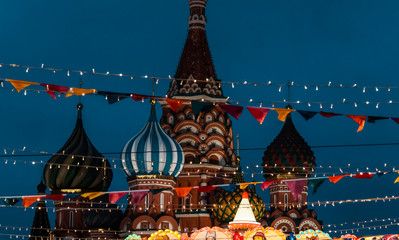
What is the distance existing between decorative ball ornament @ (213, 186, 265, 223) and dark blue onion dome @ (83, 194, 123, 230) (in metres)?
4.10

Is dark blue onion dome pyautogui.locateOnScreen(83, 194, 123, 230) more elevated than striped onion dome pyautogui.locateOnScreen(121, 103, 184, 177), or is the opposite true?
striped onion dome pyautogui.locateOnScreen(121, 103, 184, 177)

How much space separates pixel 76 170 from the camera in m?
44.5

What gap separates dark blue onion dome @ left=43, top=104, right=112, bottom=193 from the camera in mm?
44344

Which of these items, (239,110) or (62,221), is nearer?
(239,110)

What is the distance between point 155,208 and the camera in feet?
141

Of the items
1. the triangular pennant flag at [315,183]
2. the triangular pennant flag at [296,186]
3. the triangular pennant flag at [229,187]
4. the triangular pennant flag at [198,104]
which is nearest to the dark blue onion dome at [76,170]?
the triangular pennant flag at [229,187]

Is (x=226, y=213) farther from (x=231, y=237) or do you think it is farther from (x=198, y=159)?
(x=231, y=237)

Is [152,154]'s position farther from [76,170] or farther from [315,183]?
[315,183]

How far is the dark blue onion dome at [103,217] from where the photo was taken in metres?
44.7

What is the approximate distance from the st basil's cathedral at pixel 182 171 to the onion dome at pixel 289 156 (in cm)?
4

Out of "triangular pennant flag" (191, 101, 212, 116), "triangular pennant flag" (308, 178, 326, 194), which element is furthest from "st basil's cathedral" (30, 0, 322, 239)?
"triangular pennant flag" (191, 101, 212, 116)

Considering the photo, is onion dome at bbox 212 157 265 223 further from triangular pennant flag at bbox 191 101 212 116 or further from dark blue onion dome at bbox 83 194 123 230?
triangular pennant flag at bbox 191 101 212 116

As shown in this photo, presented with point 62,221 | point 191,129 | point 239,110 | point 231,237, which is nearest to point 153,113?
point 191,129

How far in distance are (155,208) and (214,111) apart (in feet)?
19.3
